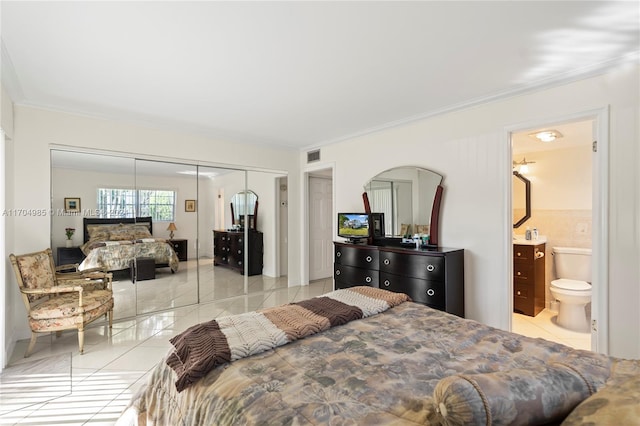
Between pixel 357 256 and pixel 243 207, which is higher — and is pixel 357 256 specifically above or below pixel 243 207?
below

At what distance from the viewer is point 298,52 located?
93.3 inches

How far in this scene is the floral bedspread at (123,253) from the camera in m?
3.80

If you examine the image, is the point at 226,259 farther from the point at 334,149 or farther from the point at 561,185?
the point at 561,185

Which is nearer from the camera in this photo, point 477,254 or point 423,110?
point 477,254

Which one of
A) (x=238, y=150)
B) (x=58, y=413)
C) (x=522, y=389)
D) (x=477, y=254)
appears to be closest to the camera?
(x=522, y=389)

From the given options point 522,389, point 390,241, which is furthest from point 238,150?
point 522,389

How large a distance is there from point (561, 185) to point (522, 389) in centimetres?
477

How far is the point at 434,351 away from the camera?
151 centimetres

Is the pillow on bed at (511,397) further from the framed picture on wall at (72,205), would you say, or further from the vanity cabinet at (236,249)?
the vanity cabinet at (236,249)

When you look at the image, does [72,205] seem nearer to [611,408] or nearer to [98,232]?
[98,232]

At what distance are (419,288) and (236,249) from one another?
3376 mm

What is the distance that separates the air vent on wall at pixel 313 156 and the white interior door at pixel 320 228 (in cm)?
51

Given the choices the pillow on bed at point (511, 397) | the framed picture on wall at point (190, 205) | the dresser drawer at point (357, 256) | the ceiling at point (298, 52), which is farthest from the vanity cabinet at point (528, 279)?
the framed picture on wall at point (190, 205)

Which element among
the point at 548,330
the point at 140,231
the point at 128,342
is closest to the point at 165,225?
the point at 140,231
